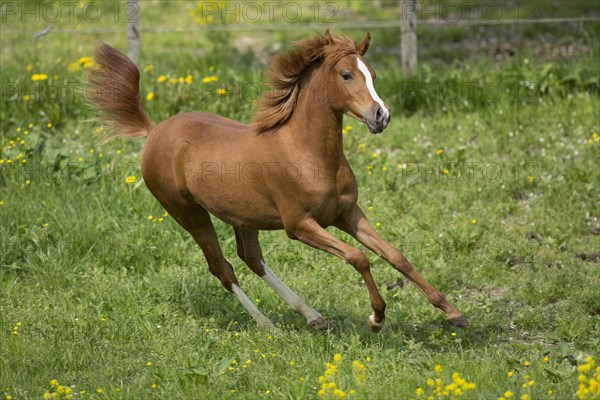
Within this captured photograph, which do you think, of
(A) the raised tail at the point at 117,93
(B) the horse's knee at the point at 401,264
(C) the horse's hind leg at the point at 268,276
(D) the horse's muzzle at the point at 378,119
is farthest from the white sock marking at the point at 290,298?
(D) the horse's muzzle at the point at 378,119

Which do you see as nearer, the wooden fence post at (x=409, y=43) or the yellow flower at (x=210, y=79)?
the yellow flower at (x=210, y=79)

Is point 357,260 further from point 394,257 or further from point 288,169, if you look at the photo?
point 288,169

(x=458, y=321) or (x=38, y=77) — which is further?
(x=38, y=77)

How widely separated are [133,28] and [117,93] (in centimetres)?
406

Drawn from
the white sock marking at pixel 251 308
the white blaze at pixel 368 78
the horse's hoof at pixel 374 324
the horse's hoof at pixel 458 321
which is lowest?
the white sock marking at pixel 251 308

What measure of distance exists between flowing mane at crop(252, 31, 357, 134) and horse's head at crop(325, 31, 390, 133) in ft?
0.29

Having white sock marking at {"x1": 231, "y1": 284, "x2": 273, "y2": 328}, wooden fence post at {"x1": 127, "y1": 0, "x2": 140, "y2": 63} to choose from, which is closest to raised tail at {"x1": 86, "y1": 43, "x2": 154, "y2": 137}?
white sock marking at {"x1": 231, "y1": 284, "x2": 273, "y2": 328}

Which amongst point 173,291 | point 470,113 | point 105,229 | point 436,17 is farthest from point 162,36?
point 173,291

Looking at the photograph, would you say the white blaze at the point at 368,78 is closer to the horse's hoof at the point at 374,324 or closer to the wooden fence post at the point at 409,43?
the horse's hoof at the point at 374,324

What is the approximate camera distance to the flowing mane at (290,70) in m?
5.56

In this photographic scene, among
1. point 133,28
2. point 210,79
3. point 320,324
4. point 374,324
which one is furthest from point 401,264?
point 133,28

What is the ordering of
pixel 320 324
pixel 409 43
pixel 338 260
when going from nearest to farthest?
pixel 320 324 → pixel 338 260 → pixel 409 43

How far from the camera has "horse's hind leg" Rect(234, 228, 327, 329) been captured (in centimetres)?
613

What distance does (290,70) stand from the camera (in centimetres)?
576
